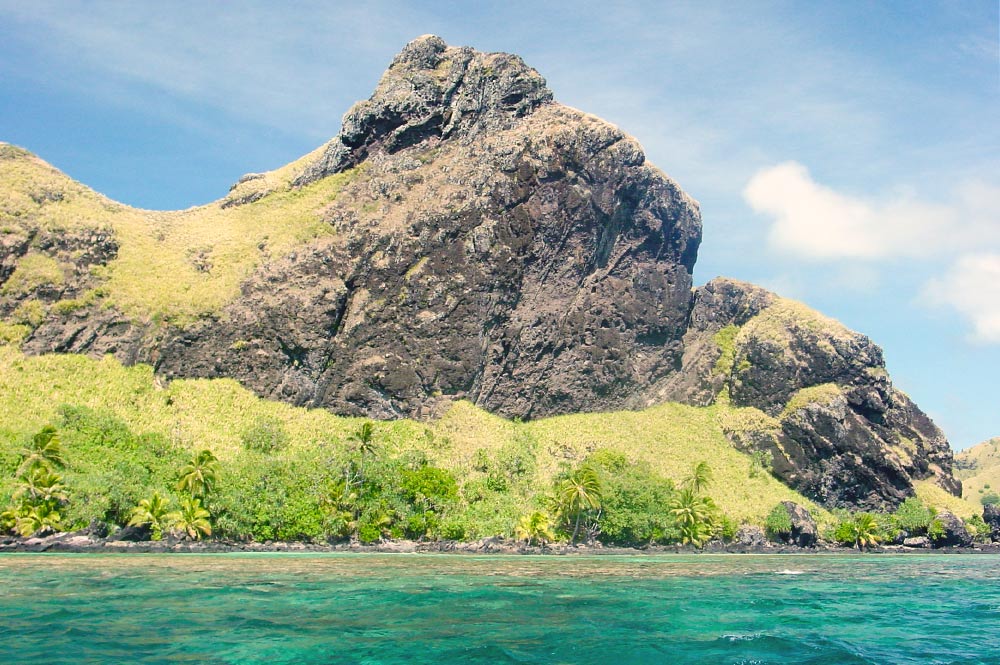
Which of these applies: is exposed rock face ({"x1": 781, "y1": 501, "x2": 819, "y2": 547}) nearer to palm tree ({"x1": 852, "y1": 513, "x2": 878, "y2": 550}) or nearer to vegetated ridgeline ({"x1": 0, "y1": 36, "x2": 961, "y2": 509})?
palm tree ({"x1": 852, "y1": 513, "x2": 878, "y2": 550})

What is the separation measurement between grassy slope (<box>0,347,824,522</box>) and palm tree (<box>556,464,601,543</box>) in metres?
12.7

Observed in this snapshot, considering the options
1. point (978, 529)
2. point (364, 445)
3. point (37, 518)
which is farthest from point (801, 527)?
point (37, 518)

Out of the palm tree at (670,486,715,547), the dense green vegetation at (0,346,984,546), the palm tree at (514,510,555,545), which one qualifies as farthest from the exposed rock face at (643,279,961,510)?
the palm tree at (514,510,555,545)

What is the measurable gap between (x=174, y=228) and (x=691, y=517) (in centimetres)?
11259

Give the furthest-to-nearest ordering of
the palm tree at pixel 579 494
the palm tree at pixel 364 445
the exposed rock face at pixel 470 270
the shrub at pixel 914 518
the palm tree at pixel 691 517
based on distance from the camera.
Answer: the exposed rock face at pixel 470 270 → the shrub at pixel 914 518 → the palm tree at pixel 691 517 → the palm tree at pixel 579 494 → the palm tree at pixel 364 445

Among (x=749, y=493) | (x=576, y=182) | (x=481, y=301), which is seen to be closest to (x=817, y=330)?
(x=749, y=493)

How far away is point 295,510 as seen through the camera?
284ft

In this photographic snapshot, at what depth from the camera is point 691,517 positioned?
106312 millimetres

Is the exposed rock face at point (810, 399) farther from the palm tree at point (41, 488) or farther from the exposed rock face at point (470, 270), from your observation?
the palm tree at point (41, 488)

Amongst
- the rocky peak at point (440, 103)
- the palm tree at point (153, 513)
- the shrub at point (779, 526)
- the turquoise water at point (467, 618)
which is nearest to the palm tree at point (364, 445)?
the palm tree at point (153, 513)

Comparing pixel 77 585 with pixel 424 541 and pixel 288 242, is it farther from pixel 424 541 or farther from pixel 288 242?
pixel 288 242

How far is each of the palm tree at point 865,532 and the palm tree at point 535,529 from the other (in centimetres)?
5678

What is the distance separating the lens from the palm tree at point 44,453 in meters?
80.3

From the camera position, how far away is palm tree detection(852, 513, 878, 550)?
12256cm
